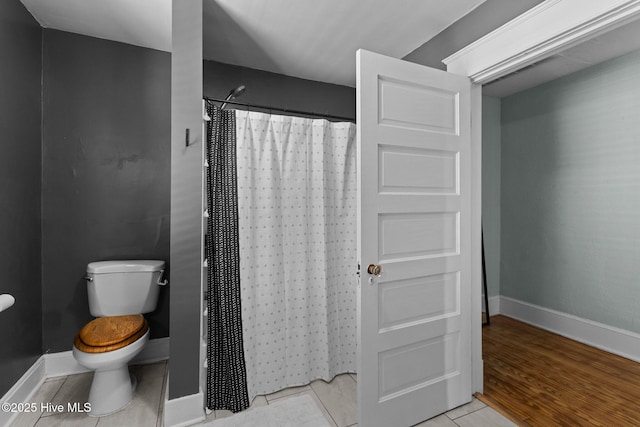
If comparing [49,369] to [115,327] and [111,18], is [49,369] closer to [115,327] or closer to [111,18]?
[115,327]

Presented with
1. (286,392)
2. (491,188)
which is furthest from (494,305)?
(286,392)

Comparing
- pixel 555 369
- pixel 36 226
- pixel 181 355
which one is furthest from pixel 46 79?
pixel 555 369

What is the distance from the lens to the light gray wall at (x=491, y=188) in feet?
11.1

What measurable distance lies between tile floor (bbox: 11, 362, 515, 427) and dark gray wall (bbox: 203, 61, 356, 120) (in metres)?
2.29

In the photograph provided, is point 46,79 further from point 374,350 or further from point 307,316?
point 374,350

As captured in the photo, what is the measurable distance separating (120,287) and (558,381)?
3.08 metres

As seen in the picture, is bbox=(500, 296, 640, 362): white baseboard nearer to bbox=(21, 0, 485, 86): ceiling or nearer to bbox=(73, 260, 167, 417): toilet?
bbox=(21, 0, 485, 86): ceiling

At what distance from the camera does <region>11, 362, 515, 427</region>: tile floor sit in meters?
1.76

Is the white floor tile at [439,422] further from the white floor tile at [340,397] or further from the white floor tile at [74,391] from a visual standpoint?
the white floor tile at [74,391]

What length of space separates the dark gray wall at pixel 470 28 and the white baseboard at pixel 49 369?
2.97 m

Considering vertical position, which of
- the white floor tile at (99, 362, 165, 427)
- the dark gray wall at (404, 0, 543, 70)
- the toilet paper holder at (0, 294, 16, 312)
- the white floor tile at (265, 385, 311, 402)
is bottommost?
the white floor tile at (265, 385, 311, 402)

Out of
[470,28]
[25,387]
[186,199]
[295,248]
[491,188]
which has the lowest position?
[25,387]

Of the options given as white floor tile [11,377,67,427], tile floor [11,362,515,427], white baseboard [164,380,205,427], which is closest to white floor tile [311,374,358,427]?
tile floor [11,362,515,427]

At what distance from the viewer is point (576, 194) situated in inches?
112
